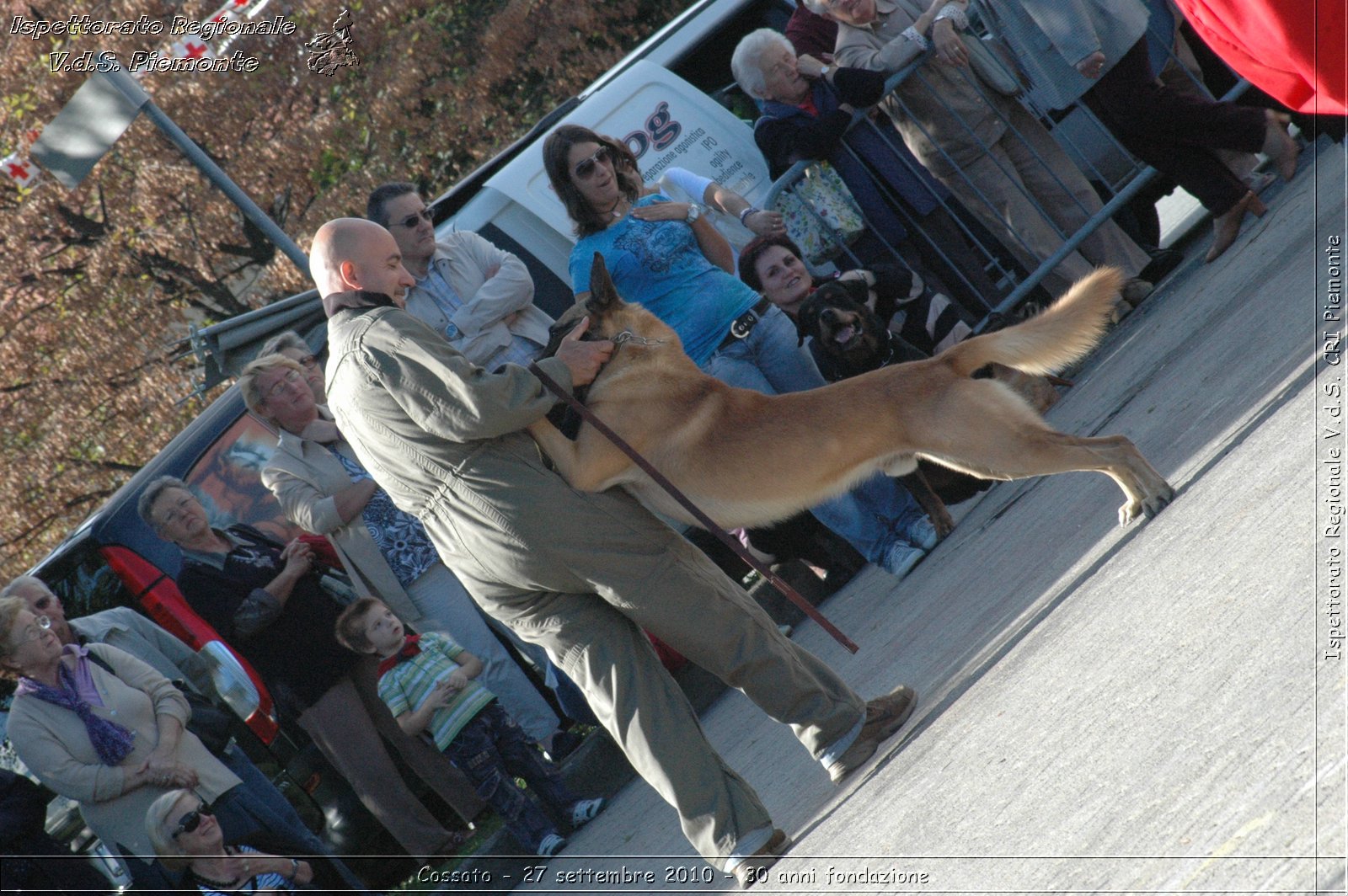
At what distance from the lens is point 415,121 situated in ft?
47.7

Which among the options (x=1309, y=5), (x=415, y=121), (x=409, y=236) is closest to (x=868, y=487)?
(x=409, y=236)

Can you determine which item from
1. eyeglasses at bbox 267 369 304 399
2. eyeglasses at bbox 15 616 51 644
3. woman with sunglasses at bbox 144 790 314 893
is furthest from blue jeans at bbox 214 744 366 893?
eyeglasses at bbox 267 369 304 399

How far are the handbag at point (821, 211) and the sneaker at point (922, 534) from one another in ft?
5.87

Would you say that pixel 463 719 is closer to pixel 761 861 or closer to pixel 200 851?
pixel 200 851

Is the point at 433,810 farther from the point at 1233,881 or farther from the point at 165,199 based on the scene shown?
the point at 165,199

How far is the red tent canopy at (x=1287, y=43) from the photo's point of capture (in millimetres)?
2475

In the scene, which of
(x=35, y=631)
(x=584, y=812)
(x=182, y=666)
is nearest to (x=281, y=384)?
(x=182, y=666)

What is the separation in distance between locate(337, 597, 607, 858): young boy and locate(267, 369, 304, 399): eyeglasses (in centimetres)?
118

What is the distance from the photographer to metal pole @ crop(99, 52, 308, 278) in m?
7.69

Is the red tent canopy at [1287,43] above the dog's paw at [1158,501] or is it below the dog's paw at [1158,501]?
above

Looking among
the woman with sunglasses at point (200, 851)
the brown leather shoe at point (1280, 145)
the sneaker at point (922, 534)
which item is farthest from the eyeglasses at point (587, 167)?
the brown leather shoe at point (1280, 145)

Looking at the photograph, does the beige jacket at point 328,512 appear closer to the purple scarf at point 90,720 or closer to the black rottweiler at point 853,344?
the purple scarf at point 90,720

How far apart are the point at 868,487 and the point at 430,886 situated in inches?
116

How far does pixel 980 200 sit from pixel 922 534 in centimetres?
211
